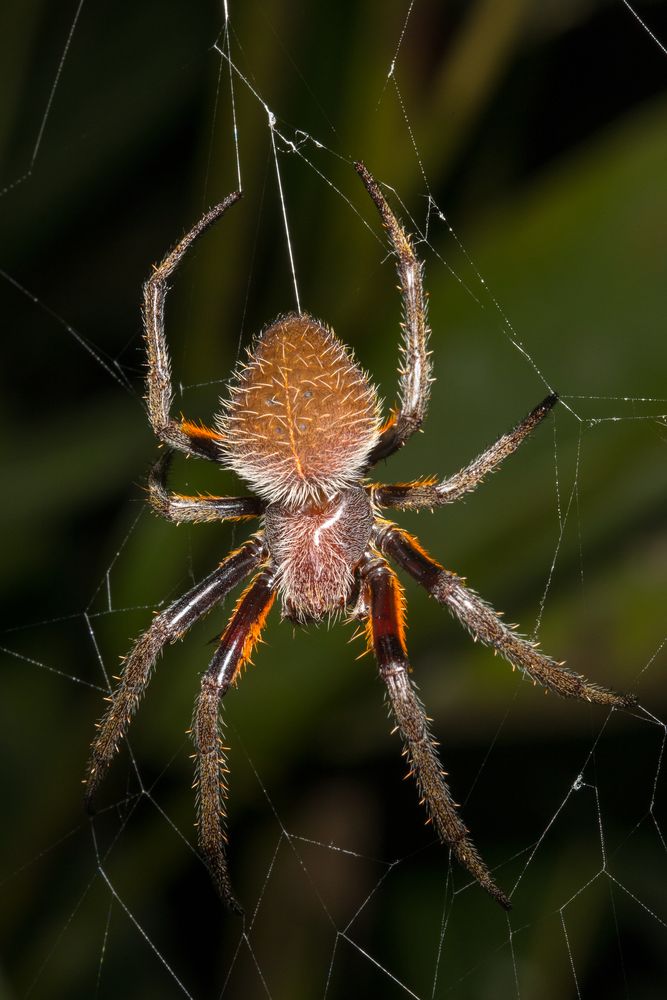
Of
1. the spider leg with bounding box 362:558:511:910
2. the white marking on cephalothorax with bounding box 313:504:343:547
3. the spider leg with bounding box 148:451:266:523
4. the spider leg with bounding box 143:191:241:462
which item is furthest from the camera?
the white marking on cephalothorax with bounding box 313:504:343:547

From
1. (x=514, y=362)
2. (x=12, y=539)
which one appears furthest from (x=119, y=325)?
(x=514, y=362)

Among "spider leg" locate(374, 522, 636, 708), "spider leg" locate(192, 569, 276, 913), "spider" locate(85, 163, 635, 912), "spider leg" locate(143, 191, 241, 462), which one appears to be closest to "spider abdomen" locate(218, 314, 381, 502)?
"spider" locate(85, 163, 635, 912)

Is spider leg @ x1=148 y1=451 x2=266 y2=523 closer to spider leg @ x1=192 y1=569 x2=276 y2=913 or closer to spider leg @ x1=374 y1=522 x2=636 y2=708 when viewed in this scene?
spider leg @ x1=192 y1=569 x2=276 y2=913

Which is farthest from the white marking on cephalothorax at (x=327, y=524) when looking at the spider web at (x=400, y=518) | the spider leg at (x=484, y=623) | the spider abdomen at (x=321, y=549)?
the spider web at (x=400, y=518)

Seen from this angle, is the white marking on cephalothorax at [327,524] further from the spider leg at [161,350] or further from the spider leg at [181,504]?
the spider leg at [161,350]

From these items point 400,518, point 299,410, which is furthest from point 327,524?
point 299,410

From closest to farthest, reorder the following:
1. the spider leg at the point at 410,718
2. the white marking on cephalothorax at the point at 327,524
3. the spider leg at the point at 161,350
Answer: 1. the spider leg at the point at 410,718
2. the spider leg at the point at 161,350
3. the white marking on cephalothorax at the point at 327,524

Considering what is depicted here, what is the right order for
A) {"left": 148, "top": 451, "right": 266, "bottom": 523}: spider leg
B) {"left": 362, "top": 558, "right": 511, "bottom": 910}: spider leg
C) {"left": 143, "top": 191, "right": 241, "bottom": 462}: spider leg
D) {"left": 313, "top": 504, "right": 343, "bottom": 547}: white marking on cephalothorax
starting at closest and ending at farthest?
{"left": 362, "top": 558, "right": 511, "bottom": 910}: spider leg
{"left": 143, "top": 191, "right": 241, "bottom": 462}: spider leg
{"left": 148, "top": 451, "right": 266, "bottom": 523}: spider leg
{"left": 313, "top": 504, "right": 343, "bottom": 547}: white marking on cephalothorax

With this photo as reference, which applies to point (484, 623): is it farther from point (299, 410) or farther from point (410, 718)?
point (299, 410)
